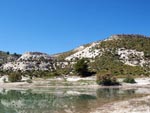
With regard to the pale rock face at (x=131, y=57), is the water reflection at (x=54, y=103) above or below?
below

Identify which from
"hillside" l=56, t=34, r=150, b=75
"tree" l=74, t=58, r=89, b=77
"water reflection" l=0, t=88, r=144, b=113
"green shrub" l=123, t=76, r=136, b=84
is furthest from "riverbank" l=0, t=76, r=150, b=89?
"water reflection" l=0, t=88, r=144, b=113

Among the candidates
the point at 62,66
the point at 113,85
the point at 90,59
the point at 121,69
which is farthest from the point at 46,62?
the point at 113,85

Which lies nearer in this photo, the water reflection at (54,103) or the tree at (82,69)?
the water reflection at (54,103)

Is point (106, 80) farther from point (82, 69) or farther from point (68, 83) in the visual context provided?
point (82, 69)

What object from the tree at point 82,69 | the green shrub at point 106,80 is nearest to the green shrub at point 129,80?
the green shrub at point 106,80

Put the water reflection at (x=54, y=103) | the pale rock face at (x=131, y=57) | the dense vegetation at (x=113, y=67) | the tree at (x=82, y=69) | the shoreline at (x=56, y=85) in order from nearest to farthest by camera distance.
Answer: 1. the water reflection at (x=54, y=103)
2. the shoreline at (x=56, y=85)
3. the tree at (x=82, y=69)
4. the dense vegetation at (x=113, y=67)
5. the pale rock face at (x=131, y=57)

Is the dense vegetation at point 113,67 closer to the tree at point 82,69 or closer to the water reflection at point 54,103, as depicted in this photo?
the tree at point 82,69

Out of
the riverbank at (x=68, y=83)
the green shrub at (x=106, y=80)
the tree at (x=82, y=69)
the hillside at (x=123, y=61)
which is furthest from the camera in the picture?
the hillside at (x=123, y=61)

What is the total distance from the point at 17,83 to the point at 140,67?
61.9 meters

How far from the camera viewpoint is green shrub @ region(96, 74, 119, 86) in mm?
127000

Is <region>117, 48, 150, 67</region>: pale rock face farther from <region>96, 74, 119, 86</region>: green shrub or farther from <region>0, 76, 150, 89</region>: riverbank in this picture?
<region>96, 74, 119, 86</region>: green shrub

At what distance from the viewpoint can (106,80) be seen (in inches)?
5064

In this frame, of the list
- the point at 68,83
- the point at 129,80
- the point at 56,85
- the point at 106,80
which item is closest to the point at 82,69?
the point at 68,83

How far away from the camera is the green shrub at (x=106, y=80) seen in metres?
127
